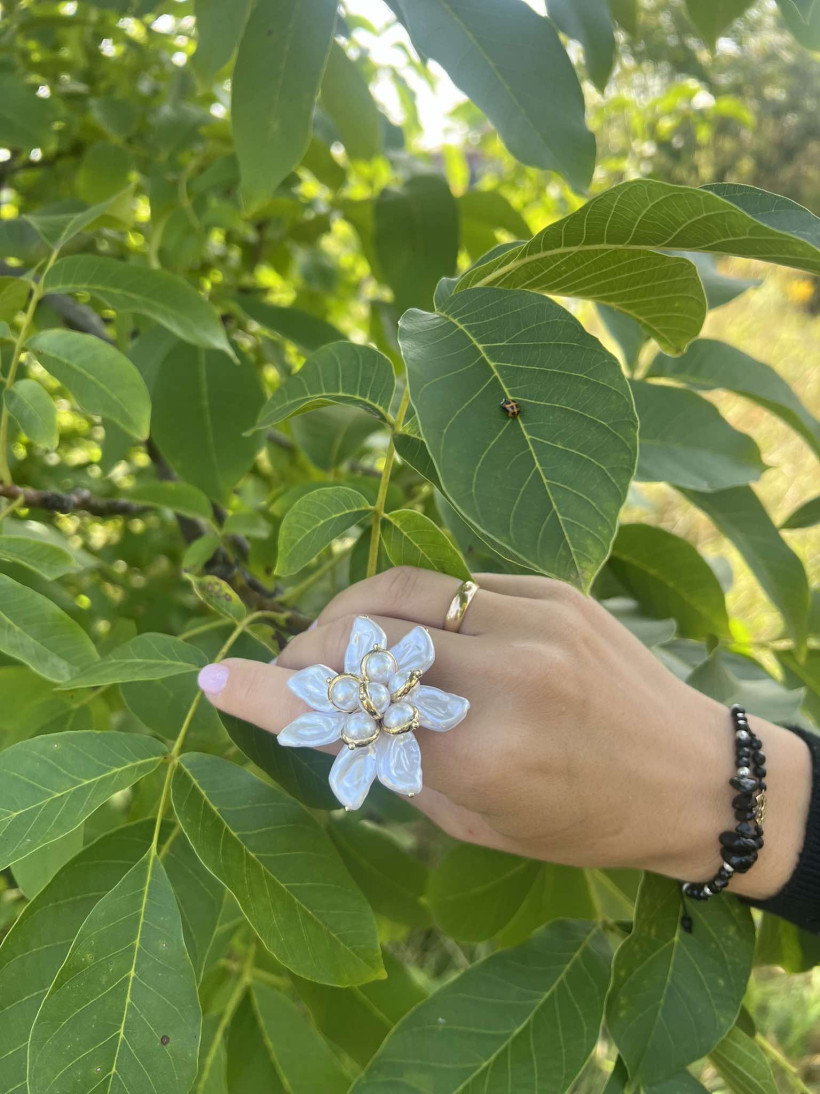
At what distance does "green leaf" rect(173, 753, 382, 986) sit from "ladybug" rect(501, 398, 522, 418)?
0.27 m

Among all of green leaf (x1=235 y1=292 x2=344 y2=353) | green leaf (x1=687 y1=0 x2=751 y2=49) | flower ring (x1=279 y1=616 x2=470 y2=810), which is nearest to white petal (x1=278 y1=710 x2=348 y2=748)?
flower ring (x1=279 y1=616 x2=470 y2=810)

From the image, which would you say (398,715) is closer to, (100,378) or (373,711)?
(373,711)

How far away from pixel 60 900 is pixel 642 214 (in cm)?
46

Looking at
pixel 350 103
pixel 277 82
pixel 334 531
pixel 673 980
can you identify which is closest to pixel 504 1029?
pixel 673 980

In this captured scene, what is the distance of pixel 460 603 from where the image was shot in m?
0.51

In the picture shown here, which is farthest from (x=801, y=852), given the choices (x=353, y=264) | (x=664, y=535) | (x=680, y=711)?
(x=353, y=264)

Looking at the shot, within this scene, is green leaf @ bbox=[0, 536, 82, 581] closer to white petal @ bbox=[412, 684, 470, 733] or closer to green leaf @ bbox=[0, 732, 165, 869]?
green leaf @ bbox=[0, 732, 165, 869]

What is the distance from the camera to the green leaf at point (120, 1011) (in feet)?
1.35

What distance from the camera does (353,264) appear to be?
163cm

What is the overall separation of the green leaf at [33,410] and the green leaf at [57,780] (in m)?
0.21

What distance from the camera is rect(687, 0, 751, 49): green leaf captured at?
0.63 metres

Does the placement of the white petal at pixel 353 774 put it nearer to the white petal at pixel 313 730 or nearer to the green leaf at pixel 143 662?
the white petal at pixel 313 730

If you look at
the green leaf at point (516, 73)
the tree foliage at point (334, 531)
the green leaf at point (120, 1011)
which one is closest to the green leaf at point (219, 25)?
the tree foliage at point (334, 531)

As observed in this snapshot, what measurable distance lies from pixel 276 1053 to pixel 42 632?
1.12ft
